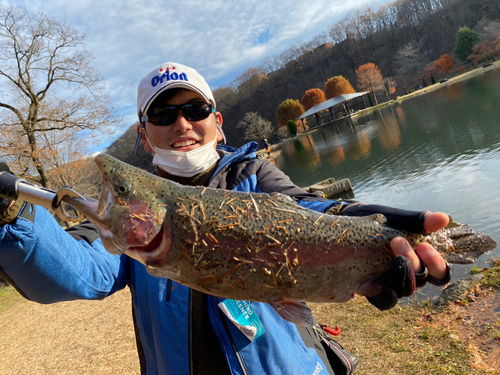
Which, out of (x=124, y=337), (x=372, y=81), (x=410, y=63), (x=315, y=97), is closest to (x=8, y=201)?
(x=124, y=337)

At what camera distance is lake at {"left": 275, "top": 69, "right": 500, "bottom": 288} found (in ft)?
38.5

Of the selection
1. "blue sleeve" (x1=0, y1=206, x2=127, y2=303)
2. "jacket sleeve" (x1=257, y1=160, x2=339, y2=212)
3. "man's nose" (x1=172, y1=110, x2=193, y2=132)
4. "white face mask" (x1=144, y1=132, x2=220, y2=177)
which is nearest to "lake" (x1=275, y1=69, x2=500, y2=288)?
"jacket sleeve" (x1=257, y1=160, x2=339, y2=212)

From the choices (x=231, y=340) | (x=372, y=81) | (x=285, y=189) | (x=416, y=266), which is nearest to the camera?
(x=416, y=266)

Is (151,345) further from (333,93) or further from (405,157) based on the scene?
(333,93)

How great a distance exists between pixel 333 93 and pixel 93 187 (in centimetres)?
7667

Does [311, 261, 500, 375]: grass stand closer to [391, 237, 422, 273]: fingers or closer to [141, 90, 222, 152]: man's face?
[391, 237, 422, 273]: fingers

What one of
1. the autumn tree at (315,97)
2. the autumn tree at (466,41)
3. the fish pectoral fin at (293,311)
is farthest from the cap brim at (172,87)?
the autumn tree at (315,97)

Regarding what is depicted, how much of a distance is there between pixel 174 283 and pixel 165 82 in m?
1.80

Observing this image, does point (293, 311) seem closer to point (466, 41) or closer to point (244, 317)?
point (244, 317)

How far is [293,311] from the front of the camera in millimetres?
2080

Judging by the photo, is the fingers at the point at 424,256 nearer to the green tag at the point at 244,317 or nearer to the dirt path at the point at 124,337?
the green tag at the point at 244,317

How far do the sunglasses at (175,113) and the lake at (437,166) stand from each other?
28.1 feet

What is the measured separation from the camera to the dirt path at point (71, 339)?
6.89 meters

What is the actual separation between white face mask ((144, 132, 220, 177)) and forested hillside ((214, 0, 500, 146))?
106757 millimetres
